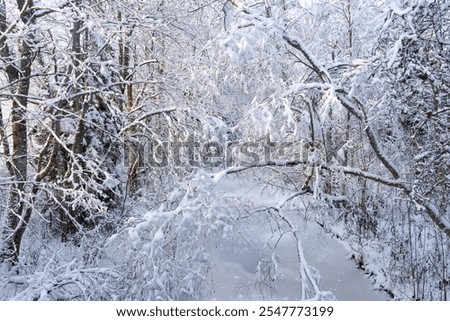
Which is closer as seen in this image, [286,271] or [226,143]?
[226,143]

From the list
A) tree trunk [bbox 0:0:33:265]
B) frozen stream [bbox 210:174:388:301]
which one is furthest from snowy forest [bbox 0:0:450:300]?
frozen stream [bbox 210:174:388:301]

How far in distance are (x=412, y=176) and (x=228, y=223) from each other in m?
4.91

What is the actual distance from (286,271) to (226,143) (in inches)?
131

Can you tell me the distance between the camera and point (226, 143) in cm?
740

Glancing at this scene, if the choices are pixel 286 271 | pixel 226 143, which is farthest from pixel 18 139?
pixel 286 271

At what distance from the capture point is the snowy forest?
17.5 feet

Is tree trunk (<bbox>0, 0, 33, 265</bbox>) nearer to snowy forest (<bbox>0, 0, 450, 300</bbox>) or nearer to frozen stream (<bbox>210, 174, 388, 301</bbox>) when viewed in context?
snowy forest (<bbox>0, 0, 450, 300</bbox>)

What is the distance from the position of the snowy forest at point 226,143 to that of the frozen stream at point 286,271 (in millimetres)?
172

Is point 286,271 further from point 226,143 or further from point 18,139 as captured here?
point 18,139

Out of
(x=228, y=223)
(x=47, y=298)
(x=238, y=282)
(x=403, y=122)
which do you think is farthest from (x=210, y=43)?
(x=238, y=282)

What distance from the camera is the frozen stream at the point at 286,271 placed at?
7.54m

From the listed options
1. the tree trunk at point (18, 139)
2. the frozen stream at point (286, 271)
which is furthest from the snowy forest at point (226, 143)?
the frozen stream at point (286, 271)
